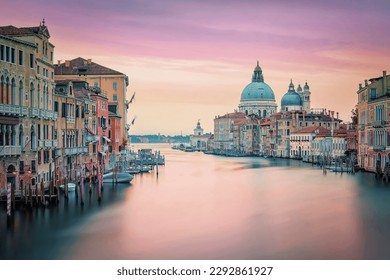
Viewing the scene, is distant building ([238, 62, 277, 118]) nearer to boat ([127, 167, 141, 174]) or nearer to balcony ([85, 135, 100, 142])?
boat ([127, 167, 141, 174])

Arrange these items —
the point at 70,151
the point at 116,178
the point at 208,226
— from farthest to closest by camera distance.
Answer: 1. the point at 116,178
2. the point at 70,151
3. the point at 208,226

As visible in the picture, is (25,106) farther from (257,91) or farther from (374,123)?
(257,91)

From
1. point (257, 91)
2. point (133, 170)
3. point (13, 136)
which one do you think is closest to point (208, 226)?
point (13, 136)

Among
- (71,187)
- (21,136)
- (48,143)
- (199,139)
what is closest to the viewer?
(21,136)

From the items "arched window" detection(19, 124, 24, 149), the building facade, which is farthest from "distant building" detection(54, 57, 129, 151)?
"arched window" detection(19, 124, 24, 149)

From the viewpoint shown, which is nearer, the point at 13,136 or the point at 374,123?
the point at 13,136

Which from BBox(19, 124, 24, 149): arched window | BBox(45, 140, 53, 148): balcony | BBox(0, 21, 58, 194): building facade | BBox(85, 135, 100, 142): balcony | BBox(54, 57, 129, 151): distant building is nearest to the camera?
BBox(0, 21, 58, 194): building facade
